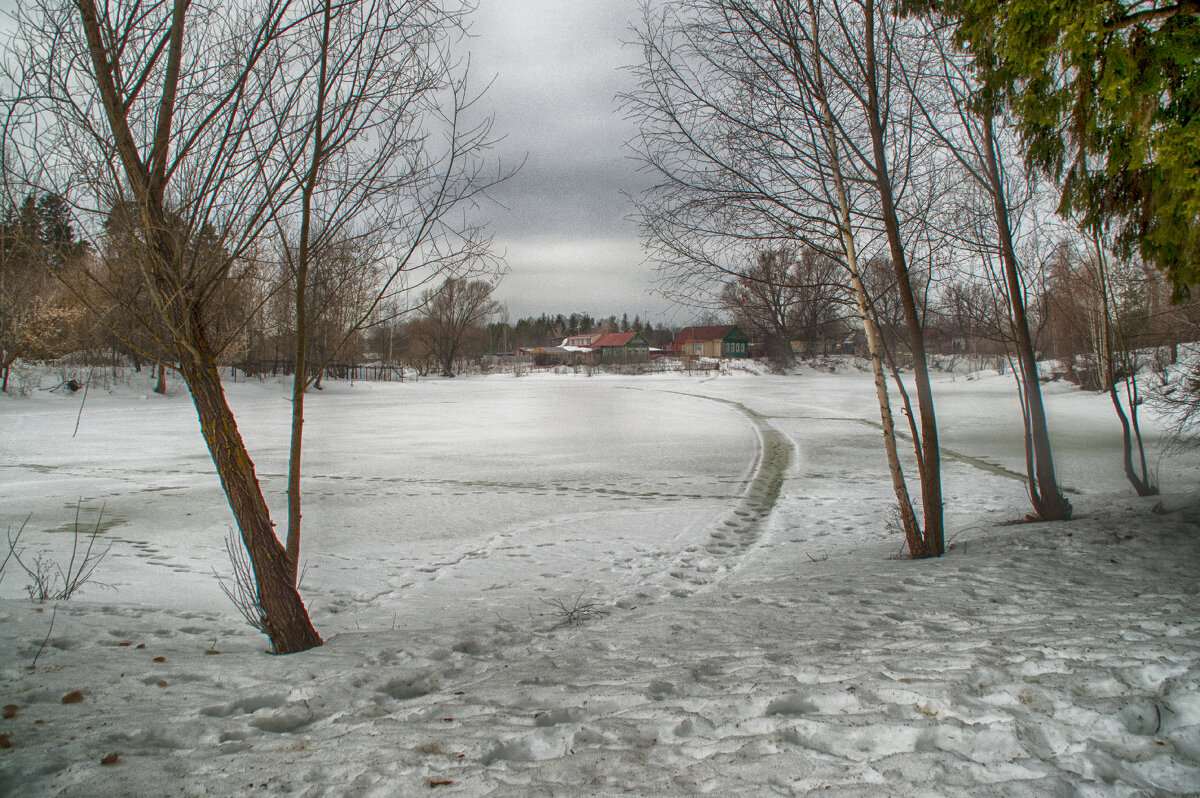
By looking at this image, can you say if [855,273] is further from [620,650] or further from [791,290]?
[620,650]

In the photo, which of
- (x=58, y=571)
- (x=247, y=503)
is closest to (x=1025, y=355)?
(x=247, y=503)

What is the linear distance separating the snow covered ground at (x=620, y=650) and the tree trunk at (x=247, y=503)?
295 mm

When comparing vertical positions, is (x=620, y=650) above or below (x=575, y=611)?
above

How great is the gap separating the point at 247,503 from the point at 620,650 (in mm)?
2467

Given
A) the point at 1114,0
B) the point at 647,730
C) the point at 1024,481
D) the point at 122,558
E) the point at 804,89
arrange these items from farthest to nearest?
1. the point at 1024,481
2. the point at 122,558
3. the point at 804,89
4. the point at 1114,0
5. the point at 647,730

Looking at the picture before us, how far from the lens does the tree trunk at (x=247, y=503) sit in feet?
12.3

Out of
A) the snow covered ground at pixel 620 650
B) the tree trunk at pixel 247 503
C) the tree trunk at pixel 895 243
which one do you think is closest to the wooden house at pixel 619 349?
the snow covered ground at pixel 620 650

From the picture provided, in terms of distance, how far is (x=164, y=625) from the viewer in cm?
461

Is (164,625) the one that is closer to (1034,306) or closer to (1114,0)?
(1114,0)

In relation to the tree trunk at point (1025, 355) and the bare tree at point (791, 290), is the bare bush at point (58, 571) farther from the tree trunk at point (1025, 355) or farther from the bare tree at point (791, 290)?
the tree trunk at point (1025, 355)

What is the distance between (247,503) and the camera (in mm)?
3932

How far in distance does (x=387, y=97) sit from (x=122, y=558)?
218 inches

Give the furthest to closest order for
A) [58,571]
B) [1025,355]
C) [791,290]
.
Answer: [1025,355] < [791,290] < [58,571]

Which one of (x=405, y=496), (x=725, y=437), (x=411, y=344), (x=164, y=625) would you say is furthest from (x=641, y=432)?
(x=411, y=344)
